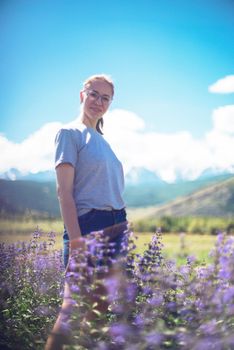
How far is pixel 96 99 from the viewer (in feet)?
9.45

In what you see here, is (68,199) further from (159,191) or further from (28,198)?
(159,191)

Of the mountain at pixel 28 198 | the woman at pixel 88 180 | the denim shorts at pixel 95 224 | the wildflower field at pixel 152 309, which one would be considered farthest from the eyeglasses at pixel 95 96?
the mountain at pixel 28 198

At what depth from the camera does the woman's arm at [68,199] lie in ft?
8.45

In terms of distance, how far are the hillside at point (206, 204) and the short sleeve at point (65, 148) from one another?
2.44m

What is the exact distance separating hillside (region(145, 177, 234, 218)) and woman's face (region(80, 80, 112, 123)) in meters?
2.24

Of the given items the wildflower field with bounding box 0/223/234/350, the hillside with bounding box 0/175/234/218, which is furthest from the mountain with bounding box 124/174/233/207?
the wildflower field with bounding box 0/223/234/350

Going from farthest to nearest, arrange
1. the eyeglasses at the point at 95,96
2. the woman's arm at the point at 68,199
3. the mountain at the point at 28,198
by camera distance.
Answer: the mountain at the point at 28,198 → the eyeglasses at the point at 95,96 → the woman's arm at the point at 68,199

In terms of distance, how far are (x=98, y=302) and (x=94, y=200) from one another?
22.8 inches

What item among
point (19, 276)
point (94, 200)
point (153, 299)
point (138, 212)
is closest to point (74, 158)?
point (94, 200)

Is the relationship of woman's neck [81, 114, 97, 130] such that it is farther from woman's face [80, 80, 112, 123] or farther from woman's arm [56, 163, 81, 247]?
woman's arm [56, 163, 81, 247]

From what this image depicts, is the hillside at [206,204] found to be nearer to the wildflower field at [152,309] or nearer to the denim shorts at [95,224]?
the wildflower field at [152,309]

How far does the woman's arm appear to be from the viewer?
8.45 ft

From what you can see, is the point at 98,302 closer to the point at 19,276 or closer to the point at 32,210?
the point at 19,276

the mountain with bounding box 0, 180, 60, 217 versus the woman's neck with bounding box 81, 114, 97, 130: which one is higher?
the woman's neck with bounding box 81, 114, 97, 130
